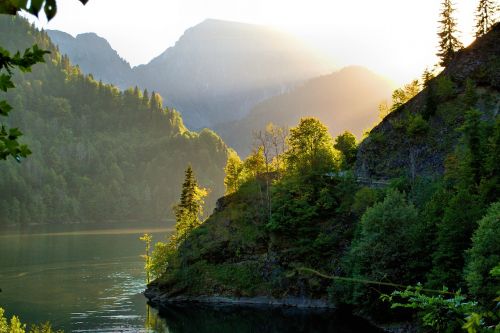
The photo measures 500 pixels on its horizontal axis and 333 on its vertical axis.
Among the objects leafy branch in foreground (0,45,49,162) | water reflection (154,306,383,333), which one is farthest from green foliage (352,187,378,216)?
leafy branch in foreground (0,45,49,162)

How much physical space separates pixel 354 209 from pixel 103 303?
4044 centimetres

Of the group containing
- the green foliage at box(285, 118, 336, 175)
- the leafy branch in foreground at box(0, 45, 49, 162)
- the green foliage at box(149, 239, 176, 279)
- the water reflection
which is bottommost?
the water reflection

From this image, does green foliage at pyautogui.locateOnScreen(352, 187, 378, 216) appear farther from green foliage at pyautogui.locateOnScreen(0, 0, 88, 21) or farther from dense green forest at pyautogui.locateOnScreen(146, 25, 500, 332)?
green foliage at pyautogui.locateOnScreen(0, 0, 88, 21)

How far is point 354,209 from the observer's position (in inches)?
2781

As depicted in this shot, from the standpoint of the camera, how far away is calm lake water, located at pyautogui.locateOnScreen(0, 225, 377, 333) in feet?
205

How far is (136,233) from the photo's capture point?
176 metres

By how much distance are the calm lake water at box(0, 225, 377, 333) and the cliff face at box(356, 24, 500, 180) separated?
25.3 m

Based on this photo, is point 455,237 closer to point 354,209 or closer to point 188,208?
point 354,209

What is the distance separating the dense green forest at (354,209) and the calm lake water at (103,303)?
4343 millimetres

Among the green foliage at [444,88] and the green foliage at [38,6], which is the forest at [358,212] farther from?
the green foliage at [38,6]

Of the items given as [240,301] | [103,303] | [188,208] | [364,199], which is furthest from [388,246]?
[103,303]

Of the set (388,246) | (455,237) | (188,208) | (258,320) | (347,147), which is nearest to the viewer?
(455,237)

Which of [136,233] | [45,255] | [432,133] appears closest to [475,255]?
[432,133]

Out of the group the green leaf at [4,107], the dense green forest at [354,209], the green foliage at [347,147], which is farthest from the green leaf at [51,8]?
the green foliage at [347,147]
